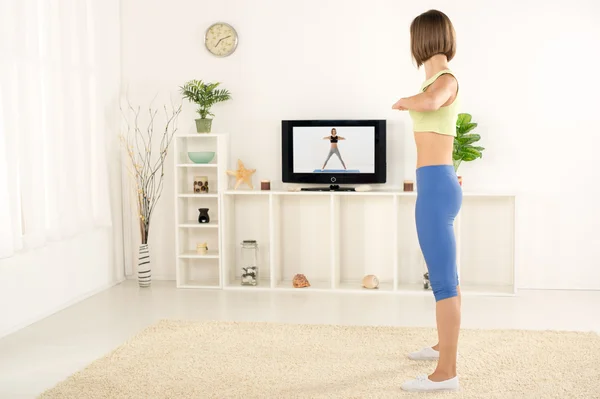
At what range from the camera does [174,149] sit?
516cm

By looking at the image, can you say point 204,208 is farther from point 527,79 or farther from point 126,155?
point 527,79

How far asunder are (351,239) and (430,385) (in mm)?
2547

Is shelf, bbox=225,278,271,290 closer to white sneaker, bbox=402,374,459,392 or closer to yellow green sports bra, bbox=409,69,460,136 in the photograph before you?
white sneaker, bbox=402,374,459,392

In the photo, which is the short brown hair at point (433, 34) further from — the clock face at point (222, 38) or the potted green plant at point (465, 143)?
the clock face at point (222, 38)

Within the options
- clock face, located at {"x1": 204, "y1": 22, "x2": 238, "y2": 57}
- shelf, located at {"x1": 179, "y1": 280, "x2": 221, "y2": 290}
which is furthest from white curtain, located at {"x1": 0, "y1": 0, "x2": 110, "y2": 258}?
clock face, located at {"x1": 204, "y1": 22, "x2": 238, "y2": 57}

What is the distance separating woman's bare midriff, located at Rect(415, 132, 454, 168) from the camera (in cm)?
284

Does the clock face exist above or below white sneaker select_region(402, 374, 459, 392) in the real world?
above

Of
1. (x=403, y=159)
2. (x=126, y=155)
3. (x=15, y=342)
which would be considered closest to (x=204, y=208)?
(x=126, y=155)

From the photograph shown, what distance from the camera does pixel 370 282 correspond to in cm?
505

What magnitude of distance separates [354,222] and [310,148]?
26.3 inches

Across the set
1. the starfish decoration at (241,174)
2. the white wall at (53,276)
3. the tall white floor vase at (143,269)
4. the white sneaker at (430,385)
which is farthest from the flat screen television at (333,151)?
the white sneaker at (430,385)

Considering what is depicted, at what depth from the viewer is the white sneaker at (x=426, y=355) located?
3.28 metres

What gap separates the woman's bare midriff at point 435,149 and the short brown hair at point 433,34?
34 cm

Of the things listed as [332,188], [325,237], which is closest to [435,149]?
[332,188]
